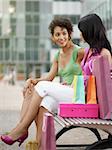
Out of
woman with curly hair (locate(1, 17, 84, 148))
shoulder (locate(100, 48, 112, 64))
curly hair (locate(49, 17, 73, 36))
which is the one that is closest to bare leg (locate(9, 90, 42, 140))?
woman with curly hair (locate(1, 17, 84, 148))

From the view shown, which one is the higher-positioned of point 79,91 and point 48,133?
point 79,91

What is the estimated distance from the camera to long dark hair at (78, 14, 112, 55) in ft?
15.6

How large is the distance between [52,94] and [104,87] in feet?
2.31

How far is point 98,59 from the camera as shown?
14.2 feet

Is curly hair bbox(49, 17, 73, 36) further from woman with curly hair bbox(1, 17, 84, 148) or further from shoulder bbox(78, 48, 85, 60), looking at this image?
shoulder bbox(78, 48, 85, 60)

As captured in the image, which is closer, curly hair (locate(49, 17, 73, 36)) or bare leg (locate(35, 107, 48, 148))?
bare leg (locate(35, 107, 48, 148))

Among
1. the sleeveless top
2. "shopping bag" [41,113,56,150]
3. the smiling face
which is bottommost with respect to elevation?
"shopping bag" [41,113,56,150]

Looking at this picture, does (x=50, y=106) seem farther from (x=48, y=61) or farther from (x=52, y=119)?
(x=48, y=61)

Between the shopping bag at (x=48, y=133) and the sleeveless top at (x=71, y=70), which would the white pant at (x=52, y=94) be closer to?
the shopping bag at (x=48, y=133)

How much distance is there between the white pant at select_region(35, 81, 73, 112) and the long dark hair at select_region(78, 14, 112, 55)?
1.54 feet

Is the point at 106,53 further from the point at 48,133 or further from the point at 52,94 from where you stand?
the point at 48,133

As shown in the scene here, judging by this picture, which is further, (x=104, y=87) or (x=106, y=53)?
(x=106, y=53)

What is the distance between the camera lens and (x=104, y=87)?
428 cm

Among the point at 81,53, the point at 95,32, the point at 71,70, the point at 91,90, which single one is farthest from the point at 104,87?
the point at 81,53
